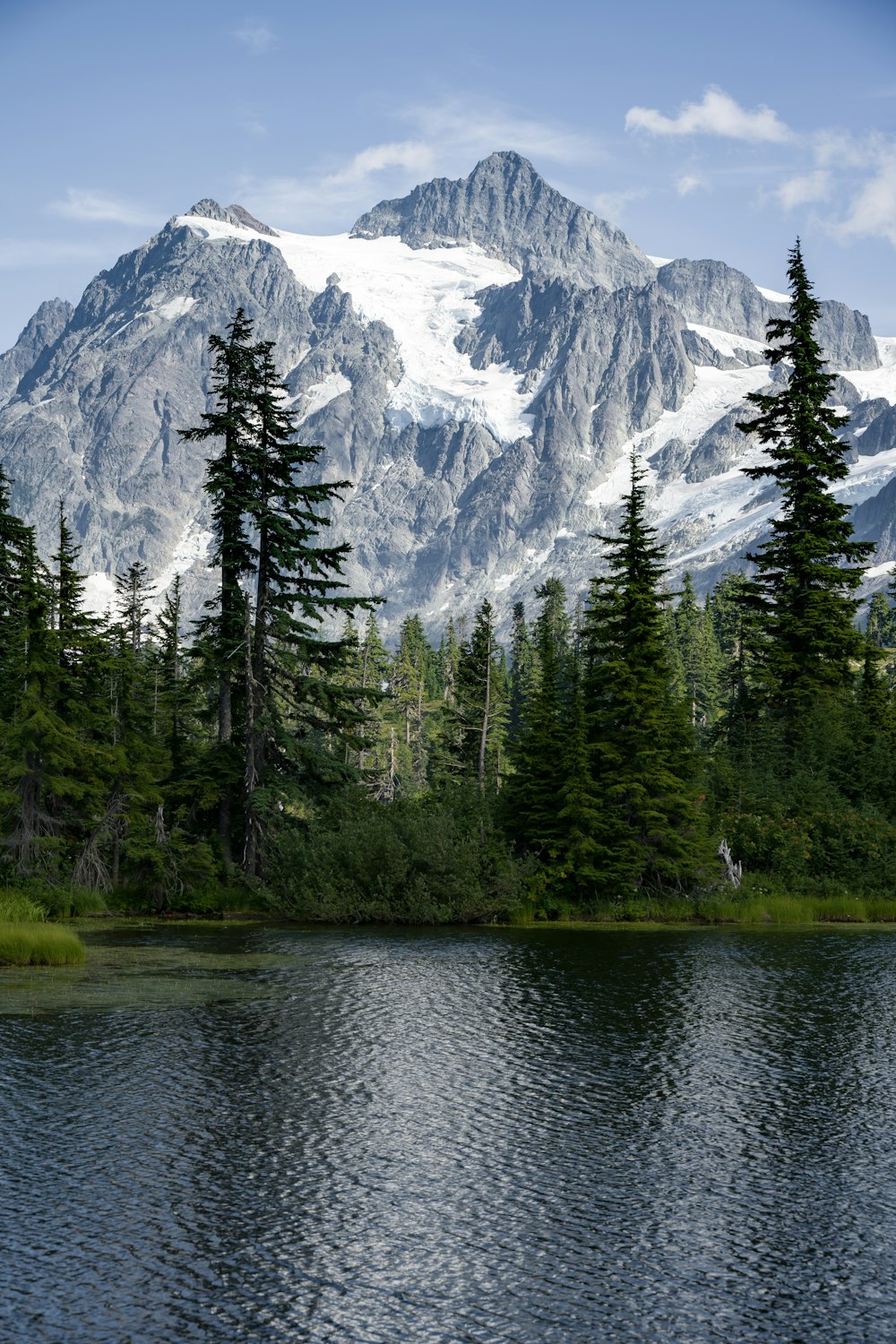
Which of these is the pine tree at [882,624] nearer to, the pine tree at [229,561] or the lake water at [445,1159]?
the pine tree at [229,561]

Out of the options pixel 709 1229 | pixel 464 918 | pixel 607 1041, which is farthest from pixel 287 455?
pixel 709 1229

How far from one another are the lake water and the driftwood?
1489 cm

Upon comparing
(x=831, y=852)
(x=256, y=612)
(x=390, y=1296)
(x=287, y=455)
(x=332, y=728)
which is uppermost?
(x=287, y=455)

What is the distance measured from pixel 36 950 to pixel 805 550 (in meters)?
35.7

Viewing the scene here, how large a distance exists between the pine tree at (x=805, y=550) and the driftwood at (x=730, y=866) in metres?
9.51

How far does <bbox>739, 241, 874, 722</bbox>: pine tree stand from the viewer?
52844 millimetres

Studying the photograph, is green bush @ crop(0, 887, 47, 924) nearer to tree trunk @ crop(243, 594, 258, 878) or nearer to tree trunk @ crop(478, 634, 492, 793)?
tree trunk @ crop(243, 594, 258, 878)

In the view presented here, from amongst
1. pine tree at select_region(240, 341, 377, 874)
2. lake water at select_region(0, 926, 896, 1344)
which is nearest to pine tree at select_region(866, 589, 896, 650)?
pine tree at select_region(240, 341, 377, 874)

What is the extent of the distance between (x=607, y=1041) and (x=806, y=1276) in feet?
34.7

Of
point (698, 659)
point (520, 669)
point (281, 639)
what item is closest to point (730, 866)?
point (281, 639)

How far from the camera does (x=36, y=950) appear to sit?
107 ft

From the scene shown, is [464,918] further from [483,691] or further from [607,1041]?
[483,691]

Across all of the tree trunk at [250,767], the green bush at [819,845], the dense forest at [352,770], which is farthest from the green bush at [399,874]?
the green bush at [819,845]

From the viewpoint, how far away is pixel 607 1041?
24.0m
